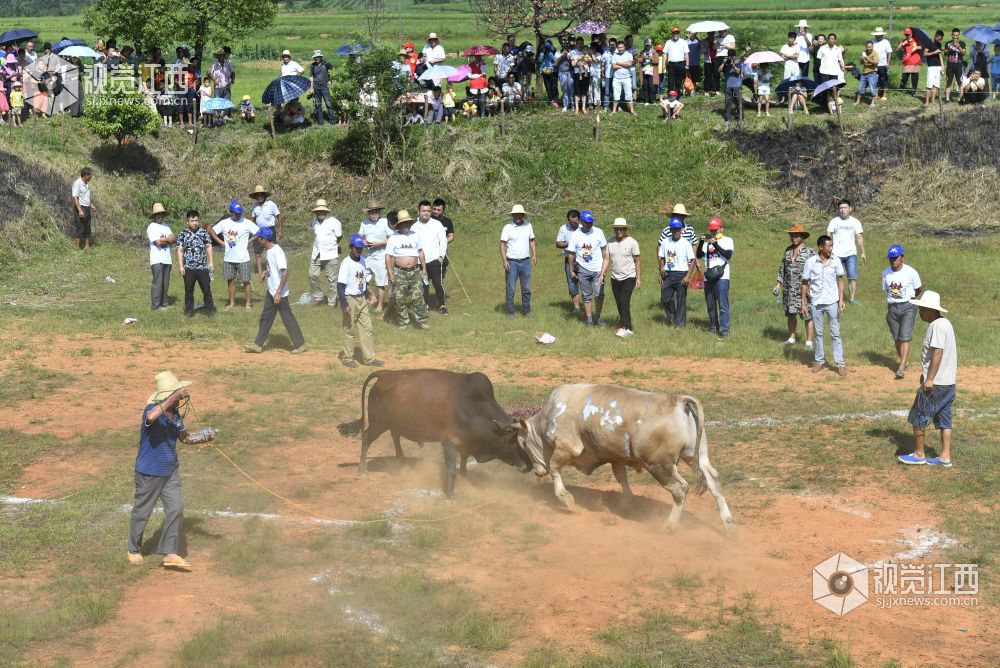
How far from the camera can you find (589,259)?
22328 millimetres

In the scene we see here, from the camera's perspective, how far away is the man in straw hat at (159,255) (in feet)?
75.6

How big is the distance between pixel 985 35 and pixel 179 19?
77.0 ft

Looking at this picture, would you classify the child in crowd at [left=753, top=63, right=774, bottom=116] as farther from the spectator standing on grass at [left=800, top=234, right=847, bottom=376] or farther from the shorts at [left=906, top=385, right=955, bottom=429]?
the shorts at [left=906, top=385, right=955, bottom=429]

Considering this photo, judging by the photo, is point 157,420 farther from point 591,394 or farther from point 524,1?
point 524,1

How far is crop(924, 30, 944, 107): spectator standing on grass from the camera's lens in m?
33.9

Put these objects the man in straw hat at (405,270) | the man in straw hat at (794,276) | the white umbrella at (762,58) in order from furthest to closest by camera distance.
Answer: the white umbrella at (762,58) → the man in straw hat at (405,270) → the man in straw hat at (794,276)

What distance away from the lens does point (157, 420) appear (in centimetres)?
1186

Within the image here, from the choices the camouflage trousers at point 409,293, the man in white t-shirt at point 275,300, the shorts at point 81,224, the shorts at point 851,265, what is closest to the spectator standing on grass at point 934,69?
the shorts at point 851,265

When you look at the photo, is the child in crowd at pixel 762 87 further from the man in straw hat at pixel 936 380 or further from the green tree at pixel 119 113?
the man in straw hat at pixel 936 380

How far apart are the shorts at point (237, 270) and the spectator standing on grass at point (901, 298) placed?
12254 mm

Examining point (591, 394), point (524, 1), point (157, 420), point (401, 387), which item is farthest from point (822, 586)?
point (524, 1)

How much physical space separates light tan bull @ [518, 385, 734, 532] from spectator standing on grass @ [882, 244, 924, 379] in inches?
300

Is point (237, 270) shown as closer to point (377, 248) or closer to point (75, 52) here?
point (377, 248)

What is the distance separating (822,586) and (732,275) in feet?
53.0
